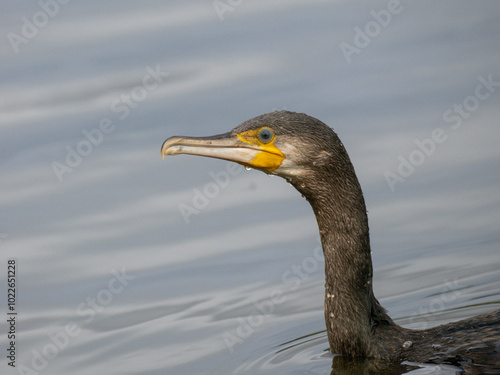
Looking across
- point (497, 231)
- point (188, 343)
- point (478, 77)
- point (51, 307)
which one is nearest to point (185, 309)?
point (188, 343)

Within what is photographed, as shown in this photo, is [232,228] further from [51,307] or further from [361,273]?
[361,273]

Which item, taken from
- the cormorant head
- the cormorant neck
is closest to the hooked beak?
the cormorant head

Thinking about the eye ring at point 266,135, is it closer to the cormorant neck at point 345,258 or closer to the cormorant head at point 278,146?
the cormorant head at point 278,146

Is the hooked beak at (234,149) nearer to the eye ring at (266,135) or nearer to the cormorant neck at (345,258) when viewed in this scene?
the eye ring at (266,135)

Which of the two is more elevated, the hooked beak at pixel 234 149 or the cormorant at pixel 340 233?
the hooked beak at pixel 234 149

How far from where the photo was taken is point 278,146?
7379mm

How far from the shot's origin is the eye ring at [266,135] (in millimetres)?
7398

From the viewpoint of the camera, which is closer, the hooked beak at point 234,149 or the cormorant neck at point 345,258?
the hooked beak at point 234,149

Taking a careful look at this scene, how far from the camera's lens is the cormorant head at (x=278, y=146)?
7.32 m

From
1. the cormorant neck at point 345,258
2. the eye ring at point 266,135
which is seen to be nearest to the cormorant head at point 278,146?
the eye ring at point 266,135

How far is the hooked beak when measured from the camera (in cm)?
734

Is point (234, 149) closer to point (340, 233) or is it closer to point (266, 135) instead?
point (266, 135)

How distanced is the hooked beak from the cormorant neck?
11.2 inches

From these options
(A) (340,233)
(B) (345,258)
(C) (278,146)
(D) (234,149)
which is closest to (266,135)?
(C) (278,146)
